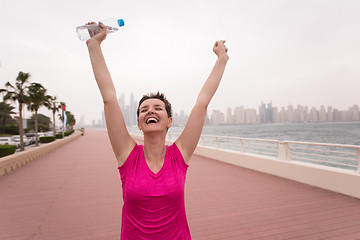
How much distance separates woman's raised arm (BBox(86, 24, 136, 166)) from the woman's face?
108 millimetres

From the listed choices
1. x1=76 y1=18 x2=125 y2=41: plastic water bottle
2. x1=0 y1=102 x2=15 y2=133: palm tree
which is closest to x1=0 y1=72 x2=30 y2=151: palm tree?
x1=76 y1=18 x2=125 y2=41: plastic water bottle

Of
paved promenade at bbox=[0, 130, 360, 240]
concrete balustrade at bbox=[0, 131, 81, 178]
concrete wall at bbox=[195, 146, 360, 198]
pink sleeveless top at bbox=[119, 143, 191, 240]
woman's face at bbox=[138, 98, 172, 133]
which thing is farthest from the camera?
concrete balustrade at bbox=[0, 131, 81, 178]

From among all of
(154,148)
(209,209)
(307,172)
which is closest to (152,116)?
(154,148)

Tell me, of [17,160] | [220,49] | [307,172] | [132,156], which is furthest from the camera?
[17,160]

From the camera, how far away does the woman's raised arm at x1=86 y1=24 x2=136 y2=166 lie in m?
1.17

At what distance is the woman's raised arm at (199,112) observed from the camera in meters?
1.29

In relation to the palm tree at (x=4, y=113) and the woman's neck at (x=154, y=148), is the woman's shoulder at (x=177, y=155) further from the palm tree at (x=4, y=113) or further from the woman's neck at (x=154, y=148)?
the palm tree at (x=4, y=113)

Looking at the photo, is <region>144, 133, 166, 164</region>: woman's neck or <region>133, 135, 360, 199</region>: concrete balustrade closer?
<region>144, 133, 166, 164</region>: woman's neck

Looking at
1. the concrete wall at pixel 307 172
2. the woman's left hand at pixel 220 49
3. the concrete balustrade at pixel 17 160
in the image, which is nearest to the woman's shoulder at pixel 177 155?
the woman's left hand at pixel 220 49

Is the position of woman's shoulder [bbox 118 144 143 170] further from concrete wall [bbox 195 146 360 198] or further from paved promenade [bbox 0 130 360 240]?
concrete wall [bbox 195 146 360 198]

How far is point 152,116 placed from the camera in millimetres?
1220

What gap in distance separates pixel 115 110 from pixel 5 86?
21724 millimetres

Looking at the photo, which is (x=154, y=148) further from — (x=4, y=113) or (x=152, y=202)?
(x=4, y=113)

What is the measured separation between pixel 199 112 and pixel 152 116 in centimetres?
28
